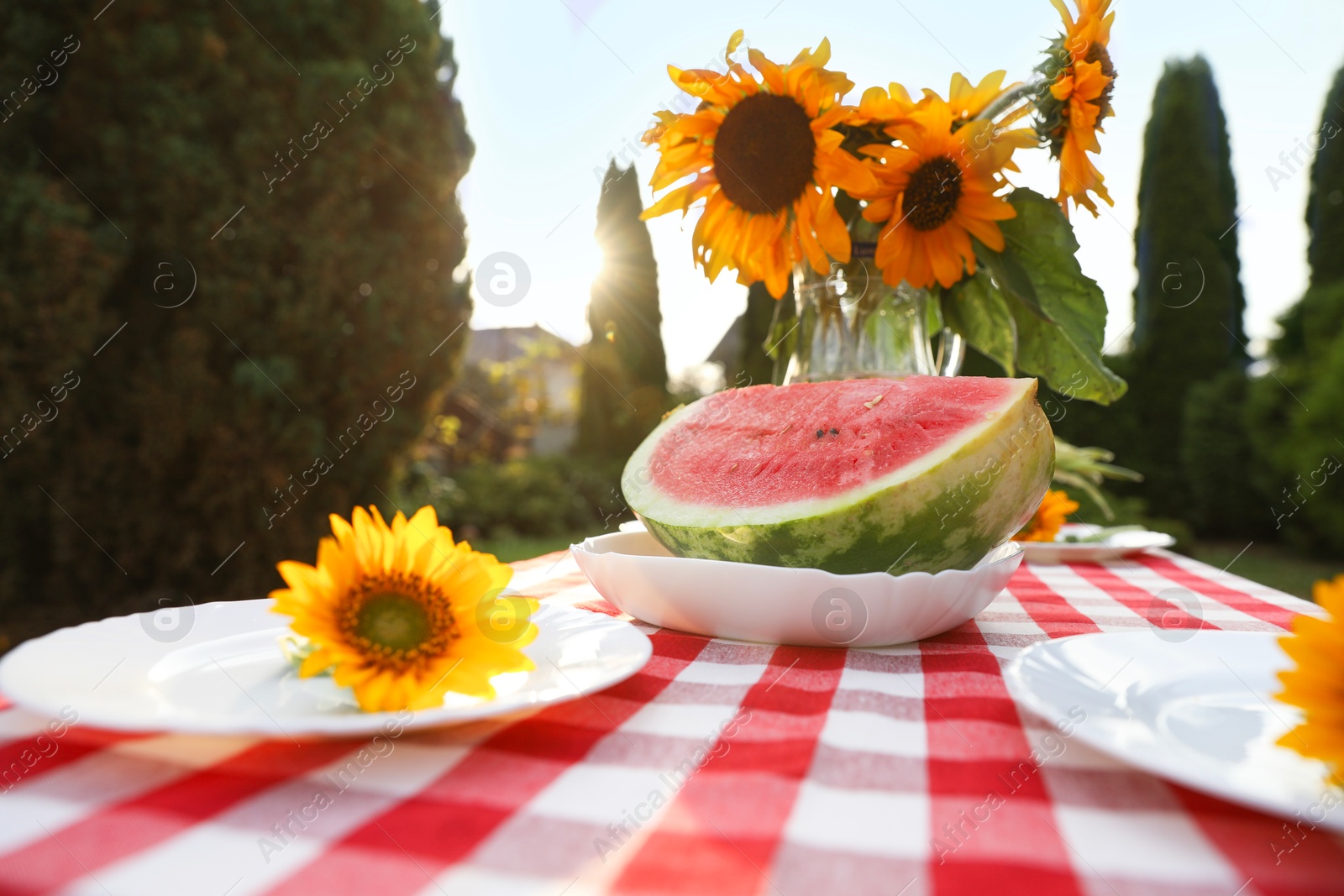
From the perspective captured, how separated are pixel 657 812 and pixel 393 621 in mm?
278

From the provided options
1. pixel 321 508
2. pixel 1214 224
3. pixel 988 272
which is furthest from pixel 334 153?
pixel 1214 224

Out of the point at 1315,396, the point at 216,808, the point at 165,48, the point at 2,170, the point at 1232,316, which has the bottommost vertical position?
the point at 1315,396

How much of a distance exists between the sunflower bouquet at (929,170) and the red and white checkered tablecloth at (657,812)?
2.51 ft

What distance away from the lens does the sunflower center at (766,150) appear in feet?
3.93

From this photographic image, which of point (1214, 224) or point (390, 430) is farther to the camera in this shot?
point (1214, 224)

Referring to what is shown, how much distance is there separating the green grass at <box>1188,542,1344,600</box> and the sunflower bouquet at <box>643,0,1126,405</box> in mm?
6023

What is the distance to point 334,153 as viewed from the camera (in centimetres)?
477

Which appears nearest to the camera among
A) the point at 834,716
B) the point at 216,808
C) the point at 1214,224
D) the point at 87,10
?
the point at 216,808

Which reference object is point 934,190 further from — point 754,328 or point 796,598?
point 754,328

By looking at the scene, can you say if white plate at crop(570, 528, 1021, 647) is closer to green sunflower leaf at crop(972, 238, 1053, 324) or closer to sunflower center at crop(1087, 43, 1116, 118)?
green sunflower leaf at crop(972, 238, 1053, 324)

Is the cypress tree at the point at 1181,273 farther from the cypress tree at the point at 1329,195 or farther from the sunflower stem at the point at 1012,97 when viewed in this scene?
the sunflower stem at the point at 1012,97

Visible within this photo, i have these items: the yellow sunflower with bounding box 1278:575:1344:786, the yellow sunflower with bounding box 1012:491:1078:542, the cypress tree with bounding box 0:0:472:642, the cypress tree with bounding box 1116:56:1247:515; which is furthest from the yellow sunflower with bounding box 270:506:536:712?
the cypress tree with bounding box 1116:56:1247:515

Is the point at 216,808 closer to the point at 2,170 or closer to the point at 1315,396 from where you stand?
the point at 2,170

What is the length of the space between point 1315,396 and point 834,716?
8162 mm
